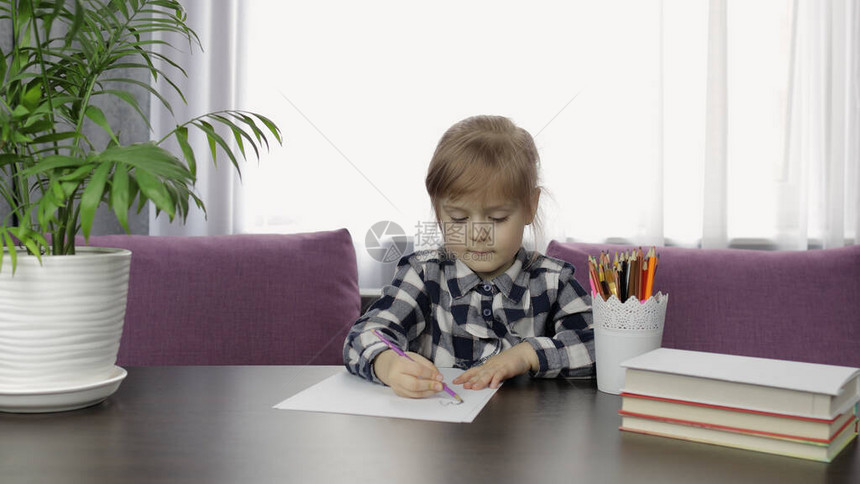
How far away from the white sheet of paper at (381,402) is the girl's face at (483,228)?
0.95 feet

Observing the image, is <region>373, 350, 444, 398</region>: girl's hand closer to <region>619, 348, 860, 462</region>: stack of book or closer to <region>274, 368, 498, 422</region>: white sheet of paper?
<region>274, 368, 498, 422</region>: white sheet of paper

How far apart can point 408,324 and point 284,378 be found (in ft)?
1.02

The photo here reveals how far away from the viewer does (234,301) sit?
1614 millimetres

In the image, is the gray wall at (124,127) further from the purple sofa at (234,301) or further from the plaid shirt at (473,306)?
the plaid shirt at (473,306)

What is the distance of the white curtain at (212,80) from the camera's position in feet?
7.27

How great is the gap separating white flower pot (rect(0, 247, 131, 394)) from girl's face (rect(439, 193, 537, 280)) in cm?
56

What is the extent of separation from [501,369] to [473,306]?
30 cm

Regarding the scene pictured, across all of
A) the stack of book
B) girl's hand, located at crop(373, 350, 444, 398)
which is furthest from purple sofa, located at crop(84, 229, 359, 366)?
the stack of book

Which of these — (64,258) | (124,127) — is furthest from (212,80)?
(64,258)

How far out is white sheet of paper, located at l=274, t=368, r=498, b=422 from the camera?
0.85 metres

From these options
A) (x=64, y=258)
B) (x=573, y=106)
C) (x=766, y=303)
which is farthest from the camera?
(x=573, y=106)

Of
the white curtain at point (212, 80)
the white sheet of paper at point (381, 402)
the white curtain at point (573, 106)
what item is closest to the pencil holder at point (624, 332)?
the white sheet of paper at point (381, 402)

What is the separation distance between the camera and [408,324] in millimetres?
1293

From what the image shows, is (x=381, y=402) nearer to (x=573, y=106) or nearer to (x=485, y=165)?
(x=485, y=165)
